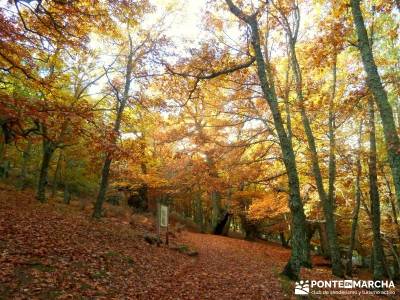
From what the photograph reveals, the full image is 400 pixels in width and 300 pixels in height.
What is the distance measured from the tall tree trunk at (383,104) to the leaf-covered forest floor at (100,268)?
14.5 feet

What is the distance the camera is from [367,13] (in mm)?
13352

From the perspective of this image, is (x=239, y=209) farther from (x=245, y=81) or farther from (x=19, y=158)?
(x=19, y=158)

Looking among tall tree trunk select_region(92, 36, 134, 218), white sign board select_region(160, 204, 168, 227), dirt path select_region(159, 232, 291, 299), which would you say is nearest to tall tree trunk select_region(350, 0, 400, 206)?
dirt path select_region(159, 232, 291, 299)

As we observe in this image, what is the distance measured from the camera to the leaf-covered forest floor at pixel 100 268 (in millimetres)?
Answer: 6820

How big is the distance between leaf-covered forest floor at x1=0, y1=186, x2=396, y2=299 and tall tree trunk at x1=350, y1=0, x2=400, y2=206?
441cm

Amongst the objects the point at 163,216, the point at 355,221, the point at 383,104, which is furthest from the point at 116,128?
the point at 355,221

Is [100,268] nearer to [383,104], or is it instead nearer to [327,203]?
[383,104]

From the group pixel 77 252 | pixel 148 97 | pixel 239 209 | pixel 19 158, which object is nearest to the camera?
pixel 77 252

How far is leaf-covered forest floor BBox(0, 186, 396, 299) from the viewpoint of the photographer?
269 inches

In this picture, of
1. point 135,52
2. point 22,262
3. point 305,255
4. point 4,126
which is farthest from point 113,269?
point 135,52

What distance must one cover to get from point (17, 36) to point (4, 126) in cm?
288

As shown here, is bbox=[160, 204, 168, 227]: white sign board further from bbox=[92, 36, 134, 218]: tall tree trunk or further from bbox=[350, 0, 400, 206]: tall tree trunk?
bbox=[350, 0, 400, 206]: tall tree trunk

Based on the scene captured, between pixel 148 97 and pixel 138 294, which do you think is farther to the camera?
A: pixel 148 97

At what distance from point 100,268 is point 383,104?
8.56 metres
